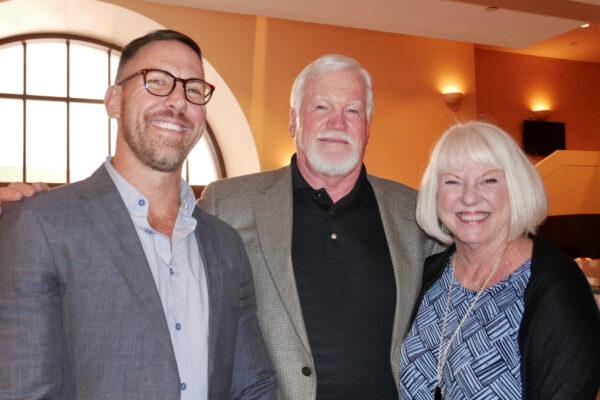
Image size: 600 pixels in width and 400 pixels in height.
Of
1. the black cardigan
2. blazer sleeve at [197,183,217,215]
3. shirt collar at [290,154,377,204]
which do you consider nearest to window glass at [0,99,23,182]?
blazer sleeve at [197,183,217,215]

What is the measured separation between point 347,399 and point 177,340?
0.77m

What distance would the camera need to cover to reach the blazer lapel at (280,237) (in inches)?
82.9

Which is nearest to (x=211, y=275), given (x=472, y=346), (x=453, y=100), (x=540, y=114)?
(x=472, y=346)

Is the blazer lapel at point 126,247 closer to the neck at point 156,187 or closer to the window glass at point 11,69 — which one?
the neck at point 156,187

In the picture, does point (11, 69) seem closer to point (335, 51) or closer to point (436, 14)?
point (335, 51)

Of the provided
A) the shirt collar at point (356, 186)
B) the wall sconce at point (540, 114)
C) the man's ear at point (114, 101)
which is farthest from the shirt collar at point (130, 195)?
the wall sconce at point (540, 114)

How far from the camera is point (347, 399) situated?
2121 millimetres

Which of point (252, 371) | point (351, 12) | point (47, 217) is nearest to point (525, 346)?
point (252, 371)

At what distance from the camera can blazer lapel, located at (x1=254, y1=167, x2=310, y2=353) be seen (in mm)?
2105

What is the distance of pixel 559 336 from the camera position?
5.72 feet

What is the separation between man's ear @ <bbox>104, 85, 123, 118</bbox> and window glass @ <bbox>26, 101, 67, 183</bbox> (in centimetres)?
735

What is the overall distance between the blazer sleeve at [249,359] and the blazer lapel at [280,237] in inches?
6.5

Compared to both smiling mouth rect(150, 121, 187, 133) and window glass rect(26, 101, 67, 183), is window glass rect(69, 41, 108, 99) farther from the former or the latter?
smiling mouth rect(150, 121, 187, 133)

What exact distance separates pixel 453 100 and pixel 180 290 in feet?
27.7
